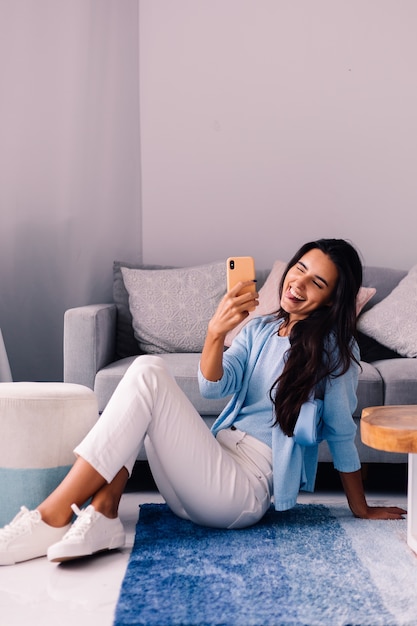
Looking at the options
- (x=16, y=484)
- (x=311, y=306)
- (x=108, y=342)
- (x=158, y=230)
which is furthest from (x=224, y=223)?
(x=16, y=484)

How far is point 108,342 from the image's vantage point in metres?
3.02

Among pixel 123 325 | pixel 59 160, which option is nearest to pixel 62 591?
pixel 123 325

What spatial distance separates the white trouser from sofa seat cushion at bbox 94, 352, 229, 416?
56 cm

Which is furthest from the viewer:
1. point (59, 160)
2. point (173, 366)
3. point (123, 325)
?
point (59, 160)

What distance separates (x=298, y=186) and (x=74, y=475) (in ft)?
7.34

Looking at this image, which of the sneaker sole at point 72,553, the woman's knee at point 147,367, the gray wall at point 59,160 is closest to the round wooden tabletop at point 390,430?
the woman's knee at point 147,367

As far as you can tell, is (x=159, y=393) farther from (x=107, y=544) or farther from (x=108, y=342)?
(x=108, y=342)

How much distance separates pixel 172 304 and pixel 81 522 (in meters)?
1.50

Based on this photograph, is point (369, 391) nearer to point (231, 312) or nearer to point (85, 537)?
point (231, 312)

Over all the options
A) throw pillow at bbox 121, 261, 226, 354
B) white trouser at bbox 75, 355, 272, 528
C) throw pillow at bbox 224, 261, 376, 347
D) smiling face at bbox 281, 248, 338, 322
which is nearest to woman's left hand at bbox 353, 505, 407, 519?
white trouser at bbox 75, 355, 272, 528

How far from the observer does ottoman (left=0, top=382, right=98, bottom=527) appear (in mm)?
2059

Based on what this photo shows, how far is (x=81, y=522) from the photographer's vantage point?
6.08 feet

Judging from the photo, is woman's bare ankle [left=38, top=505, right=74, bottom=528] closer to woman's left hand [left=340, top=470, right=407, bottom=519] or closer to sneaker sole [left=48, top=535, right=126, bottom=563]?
sneaker sole [left=48, top=535, right=126, bottom=563]

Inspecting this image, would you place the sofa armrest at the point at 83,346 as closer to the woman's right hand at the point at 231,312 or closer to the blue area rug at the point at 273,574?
the blue area rug at the point at 273,574
